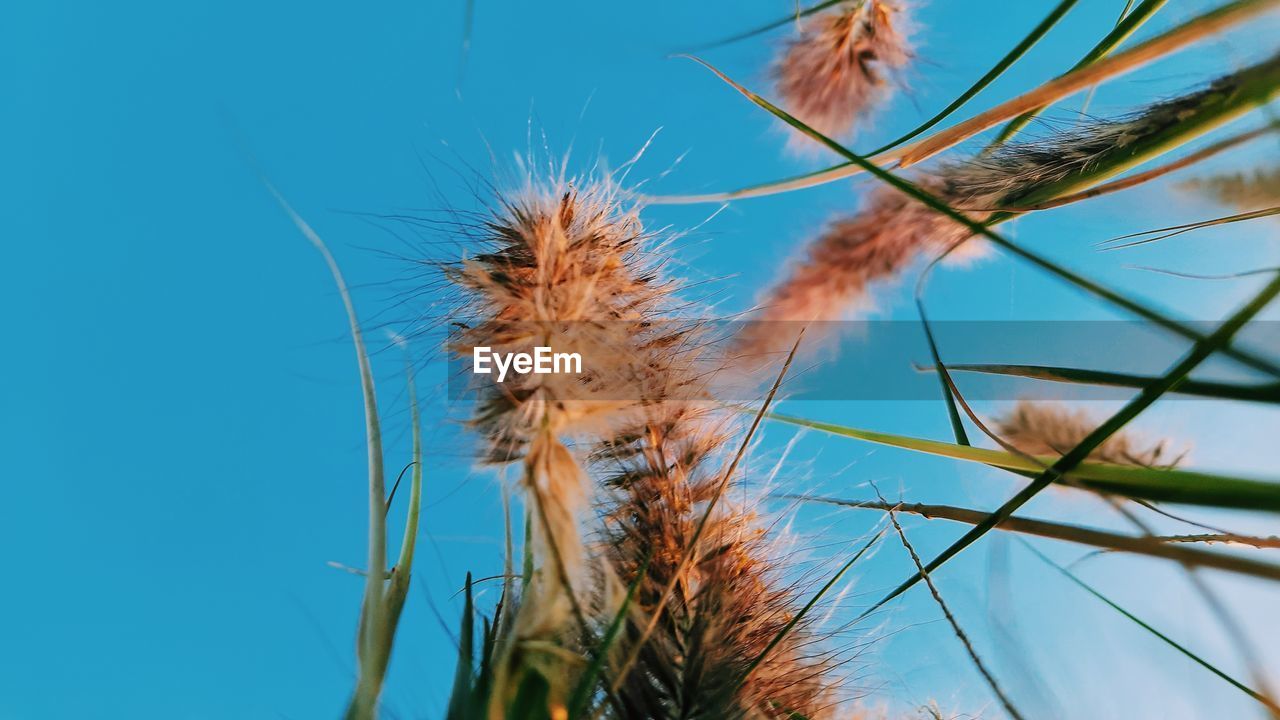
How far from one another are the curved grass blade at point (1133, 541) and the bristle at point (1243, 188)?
0.47 ft

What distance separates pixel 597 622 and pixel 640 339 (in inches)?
7.6

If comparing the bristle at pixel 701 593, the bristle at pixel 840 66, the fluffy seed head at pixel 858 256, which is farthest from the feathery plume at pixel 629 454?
the bristle at pixel 840 66

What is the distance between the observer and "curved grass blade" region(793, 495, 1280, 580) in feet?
0.64

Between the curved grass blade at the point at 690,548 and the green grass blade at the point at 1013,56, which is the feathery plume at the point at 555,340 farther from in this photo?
the green grass blade at the point at 1013,56

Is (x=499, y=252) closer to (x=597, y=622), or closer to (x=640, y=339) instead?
(x=640, y=339)

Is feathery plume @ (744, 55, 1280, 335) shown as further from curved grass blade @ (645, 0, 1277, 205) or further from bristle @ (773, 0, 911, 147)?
bristle @ (773, 0, 911, 147)

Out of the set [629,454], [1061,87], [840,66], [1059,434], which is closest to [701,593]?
[629,454]

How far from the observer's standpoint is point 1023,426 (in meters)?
0.41

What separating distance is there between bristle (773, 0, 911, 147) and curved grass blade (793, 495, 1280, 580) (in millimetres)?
668

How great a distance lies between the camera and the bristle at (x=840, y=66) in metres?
0.94

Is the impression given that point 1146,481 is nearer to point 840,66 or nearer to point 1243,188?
point 1243,188

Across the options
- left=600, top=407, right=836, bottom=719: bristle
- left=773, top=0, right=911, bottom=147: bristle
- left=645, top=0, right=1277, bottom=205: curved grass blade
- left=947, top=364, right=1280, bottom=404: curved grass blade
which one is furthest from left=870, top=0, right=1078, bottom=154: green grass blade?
left=773, top=0, right=911, bottom=147: bristle

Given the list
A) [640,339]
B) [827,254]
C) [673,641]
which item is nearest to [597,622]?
[673,641]

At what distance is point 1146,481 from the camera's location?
0.74 ft
